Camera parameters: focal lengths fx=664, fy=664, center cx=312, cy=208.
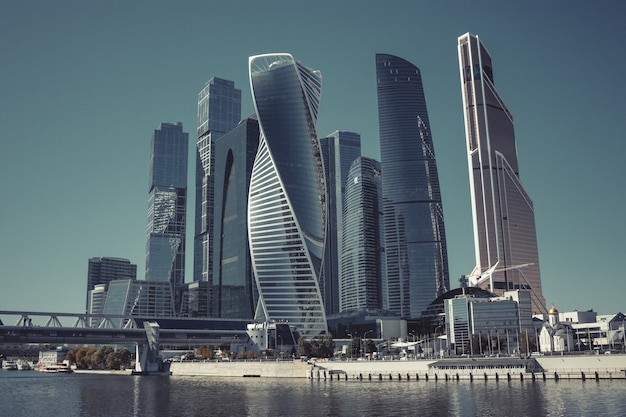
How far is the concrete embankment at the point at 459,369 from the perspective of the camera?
127356 millimetres

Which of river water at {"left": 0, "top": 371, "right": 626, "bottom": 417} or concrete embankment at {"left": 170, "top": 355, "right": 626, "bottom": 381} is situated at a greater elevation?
concrete embankment at {"left": 170, "top": 355, "right": 626, "bottom": 381}

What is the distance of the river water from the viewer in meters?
87.2

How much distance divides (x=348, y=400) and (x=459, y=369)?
1796 inches

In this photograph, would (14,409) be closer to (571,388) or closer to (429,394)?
(429,394)

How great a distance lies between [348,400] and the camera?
104438mm

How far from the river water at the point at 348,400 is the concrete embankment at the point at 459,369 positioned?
4.73 meters

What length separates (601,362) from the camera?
417 ft

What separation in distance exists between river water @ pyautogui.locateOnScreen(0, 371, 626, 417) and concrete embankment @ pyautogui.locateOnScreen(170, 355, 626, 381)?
4733 millimetres

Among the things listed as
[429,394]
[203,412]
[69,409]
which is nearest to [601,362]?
[429,394]

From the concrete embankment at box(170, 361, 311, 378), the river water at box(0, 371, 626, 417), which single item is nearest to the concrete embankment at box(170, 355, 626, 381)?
the concrete embankment at box(170, 361, 311, 378)

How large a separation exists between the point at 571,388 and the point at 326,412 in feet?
153

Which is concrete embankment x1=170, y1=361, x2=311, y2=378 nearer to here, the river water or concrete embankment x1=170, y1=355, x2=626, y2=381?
concrete embankment x1=170, y1=355, x2=626, y2=381

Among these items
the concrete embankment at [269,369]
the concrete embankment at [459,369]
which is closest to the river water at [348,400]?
the concrete embankment at [459,369]

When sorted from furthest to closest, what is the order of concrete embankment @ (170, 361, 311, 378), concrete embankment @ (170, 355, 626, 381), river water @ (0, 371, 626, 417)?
concrete embankment @ (170, 361, 311, 378), concrete embankment @ (170, 355, 626, 381), river water @ (0, 371, 626, 417)
